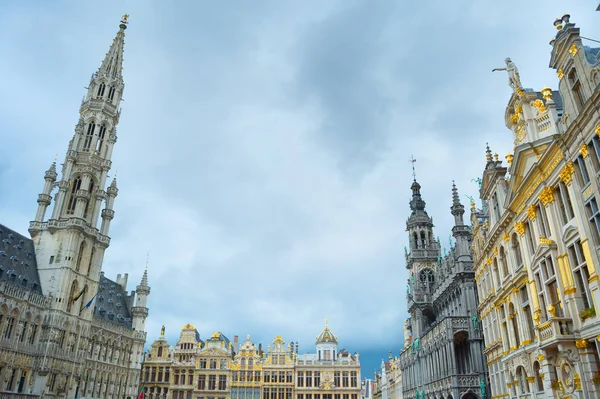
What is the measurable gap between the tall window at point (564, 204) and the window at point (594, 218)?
1705 mm

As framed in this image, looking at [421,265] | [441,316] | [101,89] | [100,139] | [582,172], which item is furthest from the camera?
[101,89]

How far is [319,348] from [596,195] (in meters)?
74.6

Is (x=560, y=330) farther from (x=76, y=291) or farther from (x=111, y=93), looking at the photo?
(x=111, y=93)

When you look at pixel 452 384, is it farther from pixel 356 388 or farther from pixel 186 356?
pixel 186 356

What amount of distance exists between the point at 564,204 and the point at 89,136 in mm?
67848

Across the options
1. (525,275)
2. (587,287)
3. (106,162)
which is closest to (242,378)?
(106,162)

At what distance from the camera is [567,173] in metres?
19.8

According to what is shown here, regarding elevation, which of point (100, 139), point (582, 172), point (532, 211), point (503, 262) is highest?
point (100, 139)

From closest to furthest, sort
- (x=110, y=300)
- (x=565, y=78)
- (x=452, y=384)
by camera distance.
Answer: (x=565, y=78), (x=452, y=384), (x=110, y=300)

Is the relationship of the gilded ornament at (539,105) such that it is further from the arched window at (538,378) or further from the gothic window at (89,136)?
the gothic window at (89,136)

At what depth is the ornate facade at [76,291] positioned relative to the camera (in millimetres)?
49875

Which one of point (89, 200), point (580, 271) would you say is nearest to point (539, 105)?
point (580, 271)

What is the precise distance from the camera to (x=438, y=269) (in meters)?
50.9

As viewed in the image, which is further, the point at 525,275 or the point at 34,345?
the point at 34,345
